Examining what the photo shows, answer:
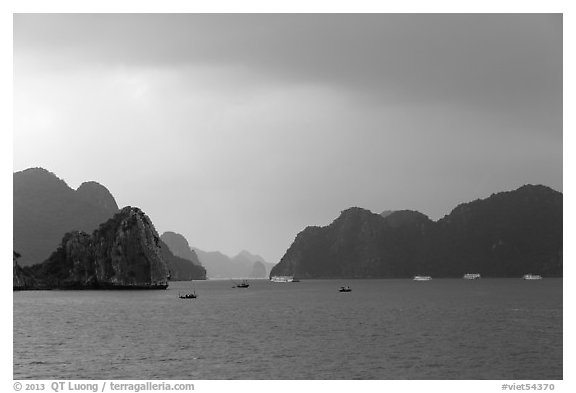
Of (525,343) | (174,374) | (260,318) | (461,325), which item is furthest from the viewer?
(260,318)

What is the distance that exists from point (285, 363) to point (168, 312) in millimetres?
72957

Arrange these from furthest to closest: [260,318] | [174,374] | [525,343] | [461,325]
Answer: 1. [260,318]
2. [461,325]
3. [525,343]
4. [174,374]

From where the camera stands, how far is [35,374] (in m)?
54.3

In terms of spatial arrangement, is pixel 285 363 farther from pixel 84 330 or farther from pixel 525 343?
pixel 84 330

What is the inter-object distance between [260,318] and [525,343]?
163 feet

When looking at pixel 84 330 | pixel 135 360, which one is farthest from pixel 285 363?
pixel 84 330
